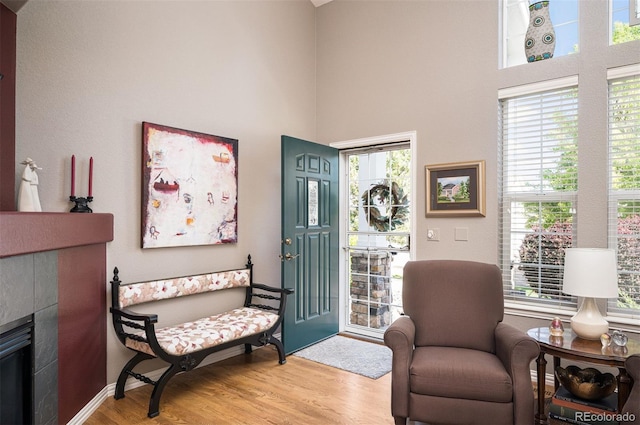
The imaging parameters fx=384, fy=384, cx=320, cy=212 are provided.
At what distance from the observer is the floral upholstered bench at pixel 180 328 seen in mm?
2572

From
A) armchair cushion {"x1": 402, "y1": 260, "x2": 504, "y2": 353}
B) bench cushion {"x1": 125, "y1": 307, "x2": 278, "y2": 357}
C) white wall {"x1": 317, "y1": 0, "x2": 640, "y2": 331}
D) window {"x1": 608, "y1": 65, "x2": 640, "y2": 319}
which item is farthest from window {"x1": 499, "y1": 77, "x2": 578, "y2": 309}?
bench cushion {"x1": 125, "y1": 307, "x2": 278, "y2": 357}

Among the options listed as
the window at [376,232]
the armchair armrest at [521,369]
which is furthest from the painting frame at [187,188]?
the armchair armrest at [521,369]

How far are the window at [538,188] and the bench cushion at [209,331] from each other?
2.16 metres

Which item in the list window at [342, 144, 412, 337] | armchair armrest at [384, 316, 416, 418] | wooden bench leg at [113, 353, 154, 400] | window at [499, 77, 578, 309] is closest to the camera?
armchair armrest at [384, 316, 416, 418]

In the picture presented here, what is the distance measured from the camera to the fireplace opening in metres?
1.81

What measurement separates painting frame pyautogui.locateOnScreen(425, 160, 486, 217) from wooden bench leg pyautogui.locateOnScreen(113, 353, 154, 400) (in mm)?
2696

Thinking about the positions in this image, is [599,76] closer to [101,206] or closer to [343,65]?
[343,65]

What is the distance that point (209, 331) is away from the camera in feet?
9.38

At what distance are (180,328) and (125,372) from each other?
46 cm

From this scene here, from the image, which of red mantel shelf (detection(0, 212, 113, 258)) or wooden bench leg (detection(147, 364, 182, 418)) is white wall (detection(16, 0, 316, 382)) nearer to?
red mantel shelf (detection(0, 212, 113, 258))

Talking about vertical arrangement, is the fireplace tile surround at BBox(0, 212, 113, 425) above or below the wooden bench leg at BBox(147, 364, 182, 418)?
above

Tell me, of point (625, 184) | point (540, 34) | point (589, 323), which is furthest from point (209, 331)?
point (540, 34)

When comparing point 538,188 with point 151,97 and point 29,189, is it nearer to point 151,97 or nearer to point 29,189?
point 151,97

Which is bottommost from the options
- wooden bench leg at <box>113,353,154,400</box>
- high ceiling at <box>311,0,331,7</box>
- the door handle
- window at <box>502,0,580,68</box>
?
wooden bench leg at <box>113,353,154,400</box>
